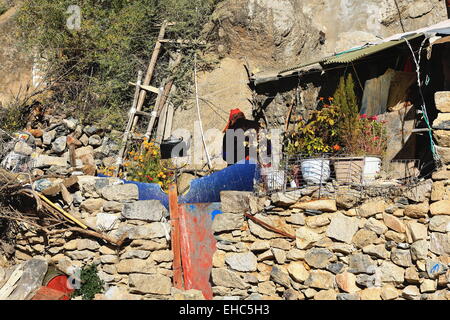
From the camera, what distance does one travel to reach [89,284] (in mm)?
6172

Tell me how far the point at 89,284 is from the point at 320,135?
3.36m

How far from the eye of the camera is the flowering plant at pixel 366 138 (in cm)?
609

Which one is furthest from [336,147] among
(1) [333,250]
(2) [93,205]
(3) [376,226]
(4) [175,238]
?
(2) [93,205]

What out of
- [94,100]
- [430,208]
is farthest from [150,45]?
[430,208]

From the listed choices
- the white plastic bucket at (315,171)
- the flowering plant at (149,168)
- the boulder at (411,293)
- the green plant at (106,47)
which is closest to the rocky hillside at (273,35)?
the green plant at (106,47)

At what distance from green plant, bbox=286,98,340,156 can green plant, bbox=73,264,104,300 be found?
2.84m

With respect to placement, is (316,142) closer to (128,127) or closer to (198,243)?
(198,243)

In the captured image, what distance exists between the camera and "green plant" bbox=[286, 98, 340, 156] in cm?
634

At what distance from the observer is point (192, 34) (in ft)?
32.1

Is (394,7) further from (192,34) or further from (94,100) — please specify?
(94,100)

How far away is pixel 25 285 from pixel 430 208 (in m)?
4.68

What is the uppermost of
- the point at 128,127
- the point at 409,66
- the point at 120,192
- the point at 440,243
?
the point at 409,66

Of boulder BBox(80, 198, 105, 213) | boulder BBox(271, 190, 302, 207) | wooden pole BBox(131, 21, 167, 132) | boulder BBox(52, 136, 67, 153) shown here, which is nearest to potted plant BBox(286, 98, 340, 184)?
boulder BBox(271, 190, 302, 207)

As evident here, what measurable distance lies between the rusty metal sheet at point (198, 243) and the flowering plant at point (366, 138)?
1745 millimetres
